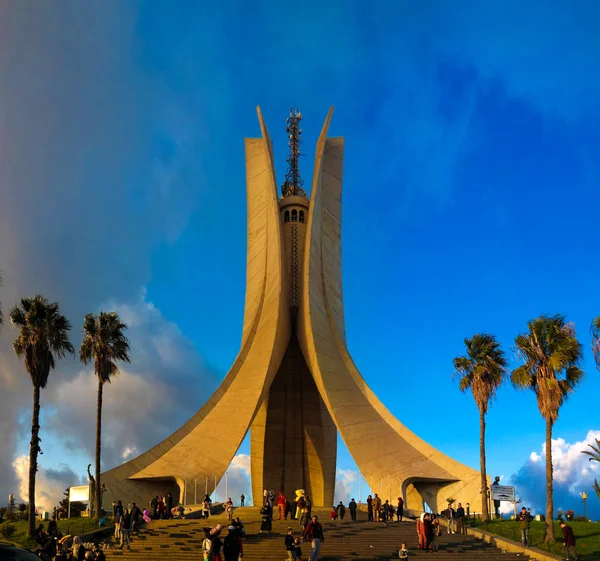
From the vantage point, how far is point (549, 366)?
18391mm

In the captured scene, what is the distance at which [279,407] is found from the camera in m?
32.2

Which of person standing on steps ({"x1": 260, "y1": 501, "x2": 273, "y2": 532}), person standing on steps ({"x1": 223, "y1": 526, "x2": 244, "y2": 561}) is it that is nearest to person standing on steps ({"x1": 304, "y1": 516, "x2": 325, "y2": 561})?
person standing on steps ({"x1": 223, "y1": 526, "x2": 244, "y2": 561})

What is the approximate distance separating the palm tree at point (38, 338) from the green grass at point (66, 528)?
305 centimetres

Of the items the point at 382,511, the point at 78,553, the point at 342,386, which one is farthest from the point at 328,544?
the point at 342,386

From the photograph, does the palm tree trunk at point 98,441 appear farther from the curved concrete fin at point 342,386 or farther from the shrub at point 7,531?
the curved concrete fin at point 342,386

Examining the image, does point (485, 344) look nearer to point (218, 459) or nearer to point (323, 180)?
point (218, 459)

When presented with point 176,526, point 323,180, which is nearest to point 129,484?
point 176,526

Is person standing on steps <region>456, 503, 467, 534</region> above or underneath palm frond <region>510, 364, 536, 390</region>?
underneath

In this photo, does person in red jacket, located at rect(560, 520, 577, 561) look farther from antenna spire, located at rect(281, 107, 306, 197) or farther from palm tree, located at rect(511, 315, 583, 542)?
antenna spire, located at rect(281, 107, 306, 197)

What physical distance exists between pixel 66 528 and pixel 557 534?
Result: 12.6 m

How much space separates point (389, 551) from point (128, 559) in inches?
213

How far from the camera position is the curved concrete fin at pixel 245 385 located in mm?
24422

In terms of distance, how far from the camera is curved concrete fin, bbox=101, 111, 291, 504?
24.4 metres

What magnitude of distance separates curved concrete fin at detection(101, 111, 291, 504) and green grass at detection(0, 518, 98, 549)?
Result: 2.92 meters
